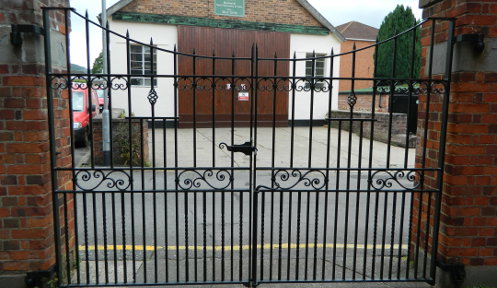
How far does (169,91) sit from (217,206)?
10.5 m

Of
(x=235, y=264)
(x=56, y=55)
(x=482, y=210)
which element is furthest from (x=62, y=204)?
(x=482, y=210)

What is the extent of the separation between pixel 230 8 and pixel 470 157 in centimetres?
1461

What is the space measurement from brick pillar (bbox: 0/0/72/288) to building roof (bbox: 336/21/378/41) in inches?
1547

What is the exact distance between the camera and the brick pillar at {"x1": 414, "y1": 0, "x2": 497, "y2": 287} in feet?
9.96

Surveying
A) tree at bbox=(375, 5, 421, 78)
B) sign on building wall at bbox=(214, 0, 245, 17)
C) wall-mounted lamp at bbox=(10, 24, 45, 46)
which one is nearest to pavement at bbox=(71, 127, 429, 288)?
wall-mounted lamp at bbox=(10, 24, 45, 46)

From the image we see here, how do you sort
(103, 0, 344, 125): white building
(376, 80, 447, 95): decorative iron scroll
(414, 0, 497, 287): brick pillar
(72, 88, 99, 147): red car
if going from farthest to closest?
(103, 0, 344, 125): white building
(72, 88, 99, 147): red car
(376, 80, 447, 95): decorative iron scroll
(414, 0, 497, 287): brick pillar

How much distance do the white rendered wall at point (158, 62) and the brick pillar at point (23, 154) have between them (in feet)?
38.4

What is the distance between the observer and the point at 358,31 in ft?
135

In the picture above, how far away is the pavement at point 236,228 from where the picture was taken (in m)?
3.25

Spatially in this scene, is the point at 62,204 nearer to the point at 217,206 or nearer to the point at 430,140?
the point at 217,206

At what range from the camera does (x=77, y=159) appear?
31.8ft

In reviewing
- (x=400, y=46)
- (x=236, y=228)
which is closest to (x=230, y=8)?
(x=400, y=46)

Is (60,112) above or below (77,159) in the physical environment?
above

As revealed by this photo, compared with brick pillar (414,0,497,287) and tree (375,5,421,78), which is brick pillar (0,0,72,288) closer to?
brick pillar (414,0,497,287)
